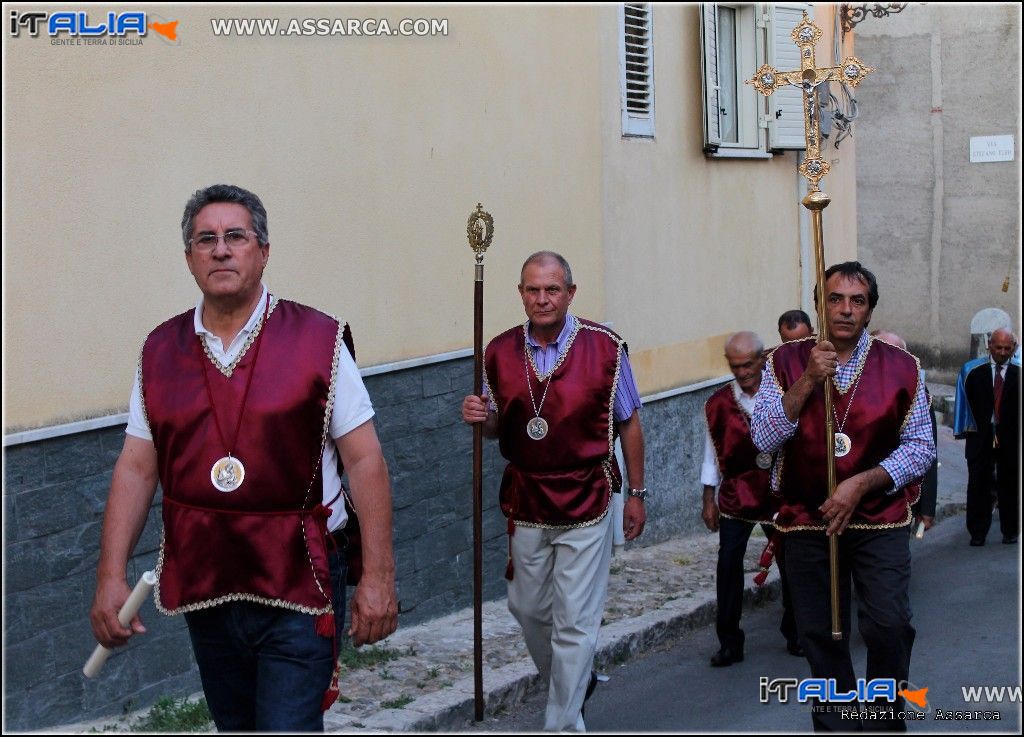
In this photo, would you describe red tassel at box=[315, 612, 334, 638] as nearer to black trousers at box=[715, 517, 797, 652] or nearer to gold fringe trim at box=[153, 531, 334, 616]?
gold fringe trim at box=[153, 531, 334, 616]

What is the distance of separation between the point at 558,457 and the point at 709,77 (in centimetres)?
573

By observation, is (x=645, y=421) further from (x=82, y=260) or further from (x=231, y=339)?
(x=231, y=339)

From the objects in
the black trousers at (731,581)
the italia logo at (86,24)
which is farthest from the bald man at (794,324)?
the italia logo at (86,24)

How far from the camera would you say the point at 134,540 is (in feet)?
14.2

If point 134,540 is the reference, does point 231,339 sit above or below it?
above

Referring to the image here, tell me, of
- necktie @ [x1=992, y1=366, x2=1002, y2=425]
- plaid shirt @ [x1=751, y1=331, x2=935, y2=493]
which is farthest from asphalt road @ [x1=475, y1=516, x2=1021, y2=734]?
necktie @ [x1=992, y1=366, x2=1002, y2=425]

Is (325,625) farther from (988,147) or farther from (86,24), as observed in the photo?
(988,147)

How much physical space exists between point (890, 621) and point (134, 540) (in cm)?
299

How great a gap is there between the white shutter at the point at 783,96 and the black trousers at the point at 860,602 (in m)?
6.94

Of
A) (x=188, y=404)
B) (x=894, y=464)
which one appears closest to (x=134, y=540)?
(x=188, y=404)

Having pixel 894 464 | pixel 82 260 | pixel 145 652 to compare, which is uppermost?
pixel 82 260

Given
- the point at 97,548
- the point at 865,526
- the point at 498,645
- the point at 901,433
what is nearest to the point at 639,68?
the point at 498,645

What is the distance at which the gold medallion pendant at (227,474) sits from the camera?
13.8ft

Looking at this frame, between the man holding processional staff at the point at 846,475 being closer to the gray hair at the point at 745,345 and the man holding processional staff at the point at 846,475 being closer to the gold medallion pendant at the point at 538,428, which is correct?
the gold medallion pendant at the point at 538,428
